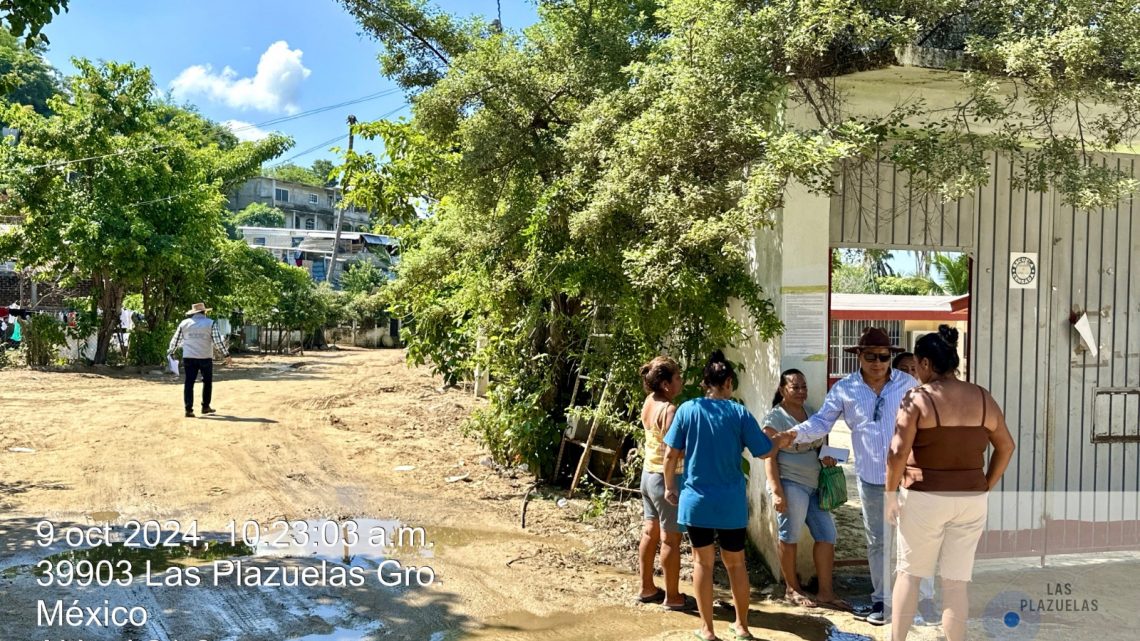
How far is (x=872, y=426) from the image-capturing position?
514 cm

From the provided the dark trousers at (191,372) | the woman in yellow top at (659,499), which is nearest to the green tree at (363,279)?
the dark trousers at (191,372)

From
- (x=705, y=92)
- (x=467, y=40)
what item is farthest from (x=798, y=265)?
(x=467, y=40)

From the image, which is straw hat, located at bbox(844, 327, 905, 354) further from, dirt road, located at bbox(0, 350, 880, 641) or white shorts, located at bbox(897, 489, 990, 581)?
dirt road, located at bbox(0, 350, 880, 641)

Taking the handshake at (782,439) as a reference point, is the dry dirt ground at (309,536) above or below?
below

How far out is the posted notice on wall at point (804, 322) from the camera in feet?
19.1

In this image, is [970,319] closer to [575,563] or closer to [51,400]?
[575,563]

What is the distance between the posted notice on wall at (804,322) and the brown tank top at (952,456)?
166 cm

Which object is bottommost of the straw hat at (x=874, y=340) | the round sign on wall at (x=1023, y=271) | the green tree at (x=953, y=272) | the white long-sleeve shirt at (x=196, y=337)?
the white long-sleeve shirt at (x=196, y=337)

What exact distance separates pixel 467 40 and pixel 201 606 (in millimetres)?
6136

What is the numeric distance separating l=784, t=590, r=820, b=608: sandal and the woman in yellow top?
63 cm

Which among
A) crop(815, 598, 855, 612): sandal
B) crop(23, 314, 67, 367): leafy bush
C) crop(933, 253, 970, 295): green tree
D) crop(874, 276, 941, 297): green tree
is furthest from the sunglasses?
crop(874, 276, 941, 297): green tree

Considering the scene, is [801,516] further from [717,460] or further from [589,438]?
[589,438]

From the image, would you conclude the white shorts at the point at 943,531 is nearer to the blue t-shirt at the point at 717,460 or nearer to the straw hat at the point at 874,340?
the blue t-shirt at the point at 717,460

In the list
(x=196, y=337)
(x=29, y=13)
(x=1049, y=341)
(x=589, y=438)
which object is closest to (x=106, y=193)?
(x=196, y=337)
